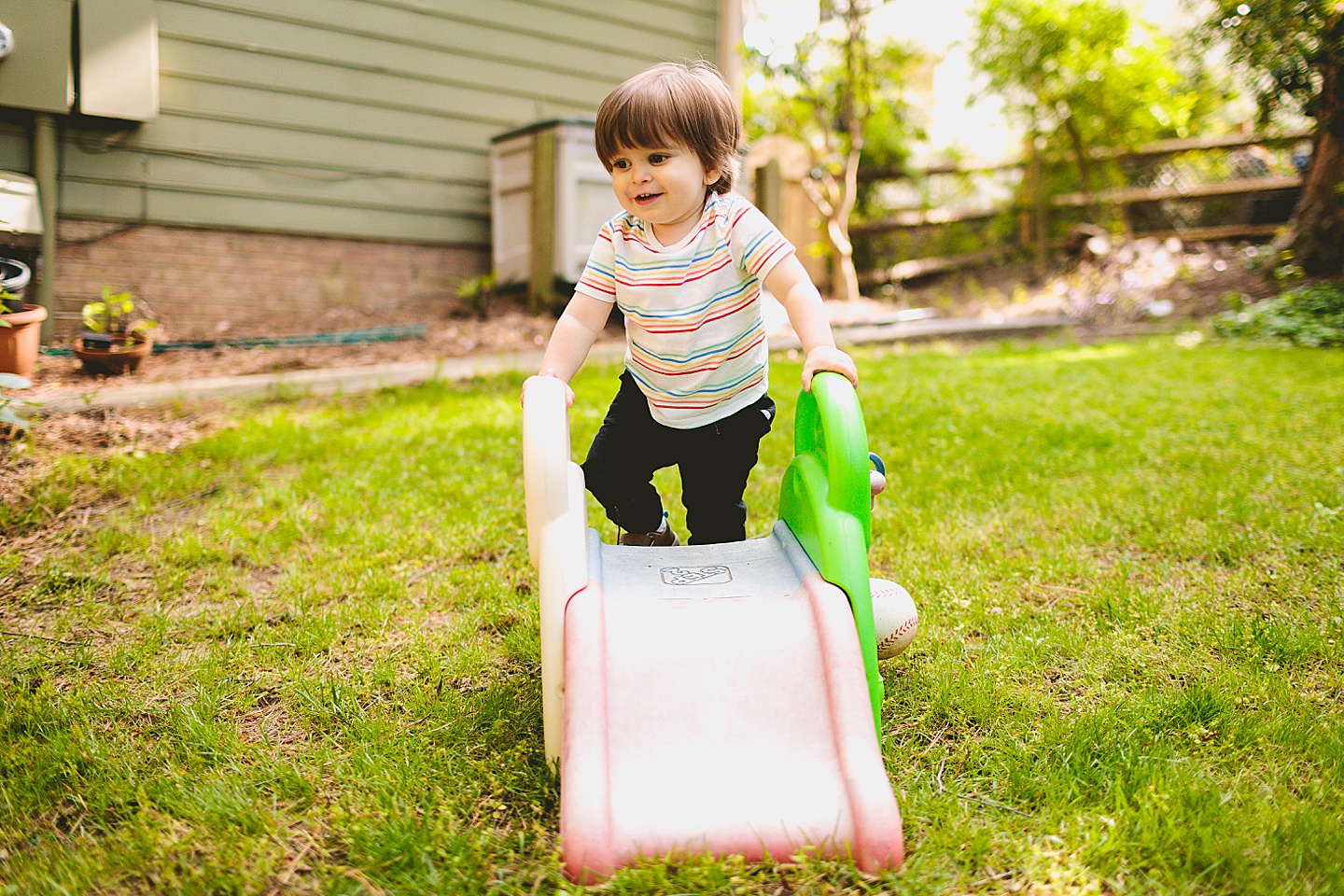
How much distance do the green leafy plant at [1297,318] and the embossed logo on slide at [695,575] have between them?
606 cm

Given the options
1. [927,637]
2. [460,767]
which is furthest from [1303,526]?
[460,767]

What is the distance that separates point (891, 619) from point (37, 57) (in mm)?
5010

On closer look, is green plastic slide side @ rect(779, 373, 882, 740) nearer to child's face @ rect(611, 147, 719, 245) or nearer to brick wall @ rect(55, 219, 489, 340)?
child's face @ rect(611, 147, 719, 245)

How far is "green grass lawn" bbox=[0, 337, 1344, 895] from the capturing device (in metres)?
1.52

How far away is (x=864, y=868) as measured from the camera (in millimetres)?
1484

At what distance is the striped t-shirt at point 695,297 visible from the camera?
6.77 ft

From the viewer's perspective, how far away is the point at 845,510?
182 cm

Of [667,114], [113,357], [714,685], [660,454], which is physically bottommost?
[714,685]

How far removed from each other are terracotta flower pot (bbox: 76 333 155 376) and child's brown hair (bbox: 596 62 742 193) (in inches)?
131

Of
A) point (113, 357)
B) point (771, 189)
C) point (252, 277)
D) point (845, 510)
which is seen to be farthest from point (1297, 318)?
point (113, 357)

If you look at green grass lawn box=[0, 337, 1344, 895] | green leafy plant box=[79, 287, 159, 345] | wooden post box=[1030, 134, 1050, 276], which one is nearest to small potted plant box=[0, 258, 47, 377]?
green leafy plant box=[79, 287, 159, 345]

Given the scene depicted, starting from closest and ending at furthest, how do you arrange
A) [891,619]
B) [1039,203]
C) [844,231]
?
[891,619] < [844,231] < [1039,203]

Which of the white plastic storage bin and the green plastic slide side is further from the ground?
the white plastic storage bin

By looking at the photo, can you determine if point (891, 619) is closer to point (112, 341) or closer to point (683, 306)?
point (683, 306)
